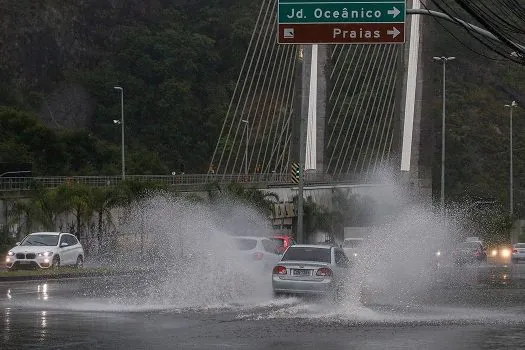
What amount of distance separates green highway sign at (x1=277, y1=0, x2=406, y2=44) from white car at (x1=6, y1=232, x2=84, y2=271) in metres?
15.8

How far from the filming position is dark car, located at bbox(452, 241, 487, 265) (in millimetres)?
61125

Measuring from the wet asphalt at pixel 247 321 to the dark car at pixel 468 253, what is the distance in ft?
89.0

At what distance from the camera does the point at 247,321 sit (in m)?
23.5

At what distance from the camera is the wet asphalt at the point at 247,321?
64.1ft

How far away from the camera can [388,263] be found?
46.0 m

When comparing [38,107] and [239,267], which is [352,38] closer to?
[239,267]

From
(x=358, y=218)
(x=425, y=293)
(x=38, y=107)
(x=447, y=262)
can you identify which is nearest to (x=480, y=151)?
(x=38, y=107)

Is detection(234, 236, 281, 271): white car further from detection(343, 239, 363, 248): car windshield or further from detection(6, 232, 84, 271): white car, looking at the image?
detection(343, 239, 363, 248): car windshield

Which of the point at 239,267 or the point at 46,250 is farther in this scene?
the point at 46,250

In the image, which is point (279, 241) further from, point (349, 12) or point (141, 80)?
point (141, 80)

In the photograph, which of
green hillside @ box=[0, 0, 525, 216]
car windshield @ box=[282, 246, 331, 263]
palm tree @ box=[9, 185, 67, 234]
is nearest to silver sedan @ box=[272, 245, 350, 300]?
car windshield @ box=[282, 246, 331, 263]

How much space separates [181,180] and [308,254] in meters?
46.0

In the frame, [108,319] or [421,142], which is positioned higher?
[421,142]

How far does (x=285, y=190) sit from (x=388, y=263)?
30.6m
